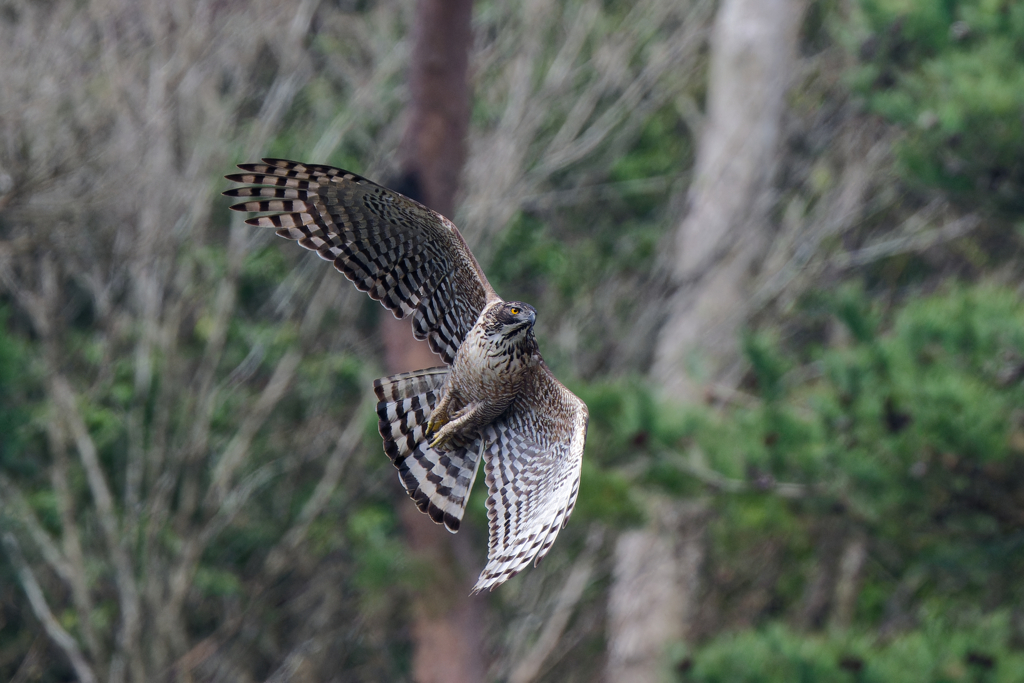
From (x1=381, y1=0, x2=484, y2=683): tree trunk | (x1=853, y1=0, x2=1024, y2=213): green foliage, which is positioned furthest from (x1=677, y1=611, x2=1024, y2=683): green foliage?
(x1=853, y1=0, x2=1024, y2=213): green foliage

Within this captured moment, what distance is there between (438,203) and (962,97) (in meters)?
2.46

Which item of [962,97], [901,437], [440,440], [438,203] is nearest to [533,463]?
[440,440]

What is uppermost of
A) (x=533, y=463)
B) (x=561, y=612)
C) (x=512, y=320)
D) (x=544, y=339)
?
(x=512, y=320)

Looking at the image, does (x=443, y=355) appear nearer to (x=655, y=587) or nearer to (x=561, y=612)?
(x=561, y=612)

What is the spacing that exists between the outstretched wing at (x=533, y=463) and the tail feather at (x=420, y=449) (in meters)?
0.07

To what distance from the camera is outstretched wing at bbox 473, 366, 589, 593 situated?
2.28 m

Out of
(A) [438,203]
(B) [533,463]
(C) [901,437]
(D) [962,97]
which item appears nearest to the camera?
(B) [533,463]

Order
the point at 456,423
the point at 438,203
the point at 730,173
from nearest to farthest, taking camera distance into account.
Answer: the point at 456,423 < the point at 438,203 < the point at 730,173

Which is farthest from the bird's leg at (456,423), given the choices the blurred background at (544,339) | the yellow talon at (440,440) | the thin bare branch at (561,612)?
the thin bare branch at (561,612)

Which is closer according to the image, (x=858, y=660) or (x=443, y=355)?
(x=443, y=355)

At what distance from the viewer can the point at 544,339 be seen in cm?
829

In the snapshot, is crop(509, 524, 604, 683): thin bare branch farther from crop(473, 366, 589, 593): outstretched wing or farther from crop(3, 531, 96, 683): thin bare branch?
crop(473, 366, 589, 593): outstretched wing

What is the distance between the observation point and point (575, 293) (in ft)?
28.0

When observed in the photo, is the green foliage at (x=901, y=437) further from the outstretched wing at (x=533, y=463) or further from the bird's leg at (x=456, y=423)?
the bird's leg at (x=456, y=423)
